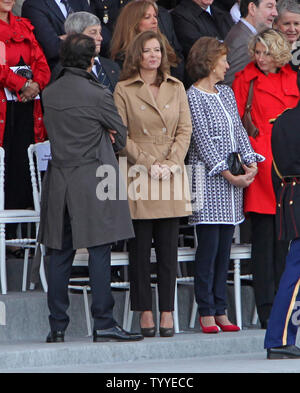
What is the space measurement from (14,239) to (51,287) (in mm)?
1326

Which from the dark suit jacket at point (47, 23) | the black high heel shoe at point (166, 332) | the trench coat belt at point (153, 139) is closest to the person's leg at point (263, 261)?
the black high heel shoe at point (166, 332)

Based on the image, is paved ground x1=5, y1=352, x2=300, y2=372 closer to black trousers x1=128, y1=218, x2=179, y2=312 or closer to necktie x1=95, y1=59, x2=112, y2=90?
black trousers x1=128, y1=218, x2=179, y2=312

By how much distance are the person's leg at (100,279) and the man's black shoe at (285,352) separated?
3.20 feet

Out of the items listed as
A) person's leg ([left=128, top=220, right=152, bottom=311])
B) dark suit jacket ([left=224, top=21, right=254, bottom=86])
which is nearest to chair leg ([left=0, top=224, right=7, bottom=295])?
person's leg ([left=128, top=220, right=152, bottom=311])

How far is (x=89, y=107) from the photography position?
6.38 metres

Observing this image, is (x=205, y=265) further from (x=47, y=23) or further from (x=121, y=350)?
(x=47, y=23)

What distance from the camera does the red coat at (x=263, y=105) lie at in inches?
286

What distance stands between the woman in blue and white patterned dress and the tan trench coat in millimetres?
172

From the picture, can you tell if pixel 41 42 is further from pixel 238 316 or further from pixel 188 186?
pixel 238 316

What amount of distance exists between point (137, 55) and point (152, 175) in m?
0.76

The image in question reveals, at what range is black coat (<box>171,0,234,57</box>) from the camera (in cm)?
831

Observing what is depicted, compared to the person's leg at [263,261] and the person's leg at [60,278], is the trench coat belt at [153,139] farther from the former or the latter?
the person's leg at [263,261]

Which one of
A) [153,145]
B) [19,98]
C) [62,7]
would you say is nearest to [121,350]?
[153,145]
